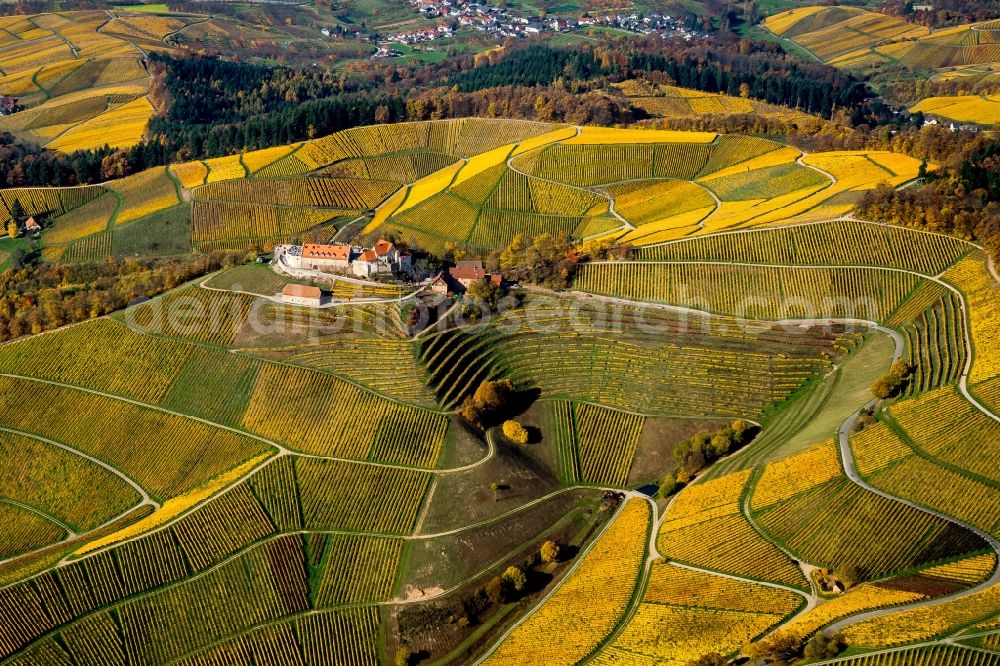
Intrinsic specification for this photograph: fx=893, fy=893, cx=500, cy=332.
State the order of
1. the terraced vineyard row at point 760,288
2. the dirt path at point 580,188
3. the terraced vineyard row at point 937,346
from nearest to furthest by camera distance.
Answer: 1. the terraced vineyard row at point 937,346
2. the terraced vineyard row at point 760,288
3. the dirt path at point 580,188

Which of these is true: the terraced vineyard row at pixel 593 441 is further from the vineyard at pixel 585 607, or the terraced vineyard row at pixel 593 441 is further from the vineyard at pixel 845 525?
the vineyard at pixel 845 525

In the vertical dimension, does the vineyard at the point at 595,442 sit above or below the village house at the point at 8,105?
below

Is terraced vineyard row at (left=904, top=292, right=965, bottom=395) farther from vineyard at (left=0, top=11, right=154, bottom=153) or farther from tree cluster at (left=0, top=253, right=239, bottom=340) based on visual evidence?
vineyard at (left=0, top=11, right=154, bottom=153)

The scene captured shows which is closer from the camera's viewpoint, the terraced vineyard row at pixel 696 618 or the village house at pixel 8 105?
the terraced vineyard row at pixel 696 618

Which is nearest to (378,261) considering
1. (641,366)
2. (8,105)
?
(641,366)

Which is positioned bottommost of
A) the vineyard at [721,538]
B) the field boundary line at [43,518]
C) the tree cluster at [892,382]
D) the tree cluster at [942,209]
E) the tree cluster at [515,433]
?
the field boundary line at [43,518]

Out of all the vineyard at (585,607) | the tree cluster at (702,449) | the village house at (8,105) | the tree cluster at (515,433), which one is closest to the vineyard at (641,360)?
the tree cluster at (702,449)

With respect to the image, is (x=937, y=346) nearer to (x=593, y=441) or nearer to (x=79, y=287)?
(x=593, y=441)
